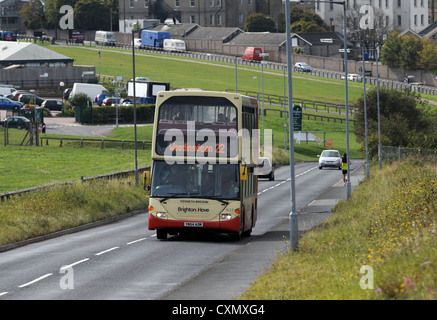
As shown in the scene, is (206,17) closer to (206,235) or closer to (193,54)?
(193,54)

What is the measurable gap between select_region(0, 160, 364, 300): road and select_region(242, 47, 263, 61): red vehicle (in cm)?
12289

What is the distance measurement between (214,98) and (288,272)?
955cm

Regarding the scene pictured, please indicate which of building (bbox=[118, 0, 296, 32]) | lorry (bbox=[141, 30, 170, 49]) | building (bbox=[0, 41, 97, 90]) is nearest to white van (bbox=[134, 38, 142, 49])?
lorry (bbox=[141, 30, 170, 49])

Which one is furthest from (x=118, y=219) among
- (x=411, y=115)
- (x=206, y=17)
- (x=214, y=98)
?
(x=206, y=17)

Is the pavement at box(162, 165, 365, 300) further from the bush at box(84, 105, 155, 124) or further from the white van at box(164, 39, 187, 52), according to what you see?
the white van at box(164, 39, 187, 52)

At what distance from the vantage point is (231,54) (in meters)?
170

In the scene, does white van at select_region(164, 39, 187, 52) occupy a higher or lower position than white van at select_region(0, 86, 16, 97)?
higher

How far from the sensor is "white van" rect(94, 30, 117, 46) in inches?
6865

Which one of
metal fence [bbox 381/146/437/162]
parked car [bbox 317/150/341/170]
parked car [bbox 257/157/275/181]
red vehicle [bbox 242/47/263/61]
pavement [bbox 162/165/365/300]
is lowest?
parked car [bbox 317/150/341/170]
